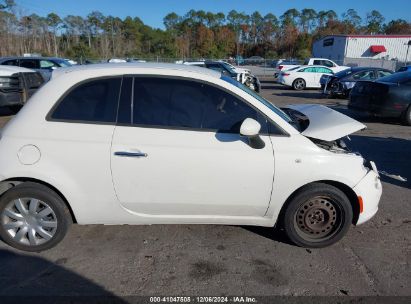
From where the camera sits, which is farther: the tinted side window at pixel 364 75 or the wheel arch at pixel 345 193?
the tinted side window at pixel 364 75

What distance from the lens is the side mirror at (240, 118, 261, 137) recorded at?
290 centimetres

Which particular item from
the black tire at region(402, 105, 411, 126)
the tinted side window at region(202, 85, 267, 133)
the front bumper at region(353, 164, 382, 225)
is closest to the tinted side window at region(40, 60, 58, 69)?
the black tire at region(402, 105, 411, 126)

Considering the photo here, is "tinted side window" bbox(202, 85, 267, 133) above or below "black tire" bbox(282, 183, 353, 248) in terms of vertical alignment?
above

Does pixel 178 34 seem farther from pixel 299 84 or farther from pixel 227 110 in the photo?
pixel 227 110

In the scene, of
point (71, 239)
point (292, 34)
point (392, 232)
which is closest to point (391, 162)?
point (392, 232)

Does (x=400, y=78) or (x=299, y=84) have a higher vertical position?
(x=400, y=78)

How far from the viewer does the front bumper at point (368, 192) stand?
3258mm

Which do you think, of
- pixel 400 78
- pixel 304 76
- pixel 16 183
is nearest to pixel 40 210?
pixel 16 183

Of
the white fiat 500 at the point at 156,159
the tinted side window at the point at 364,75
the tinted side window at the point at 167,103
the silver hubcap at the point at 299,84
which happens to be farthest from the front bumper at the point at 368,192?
the silver hubcap at the point at 299,84

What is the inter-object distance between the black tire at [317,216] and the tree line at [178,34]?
160ft

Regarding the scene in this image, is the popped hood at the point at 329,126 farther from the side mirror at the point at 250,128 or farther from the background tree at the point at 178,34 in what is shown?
the background tree at the point at 178,34

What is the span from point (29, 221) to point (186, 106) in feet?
6.01

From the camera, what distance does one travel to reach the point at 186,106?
313 cm

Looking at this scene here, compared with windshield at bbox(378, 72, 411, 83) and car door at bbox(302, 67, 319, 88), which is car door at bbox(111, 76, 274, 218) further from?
car door at bbox(302, 67, 319, 88)
